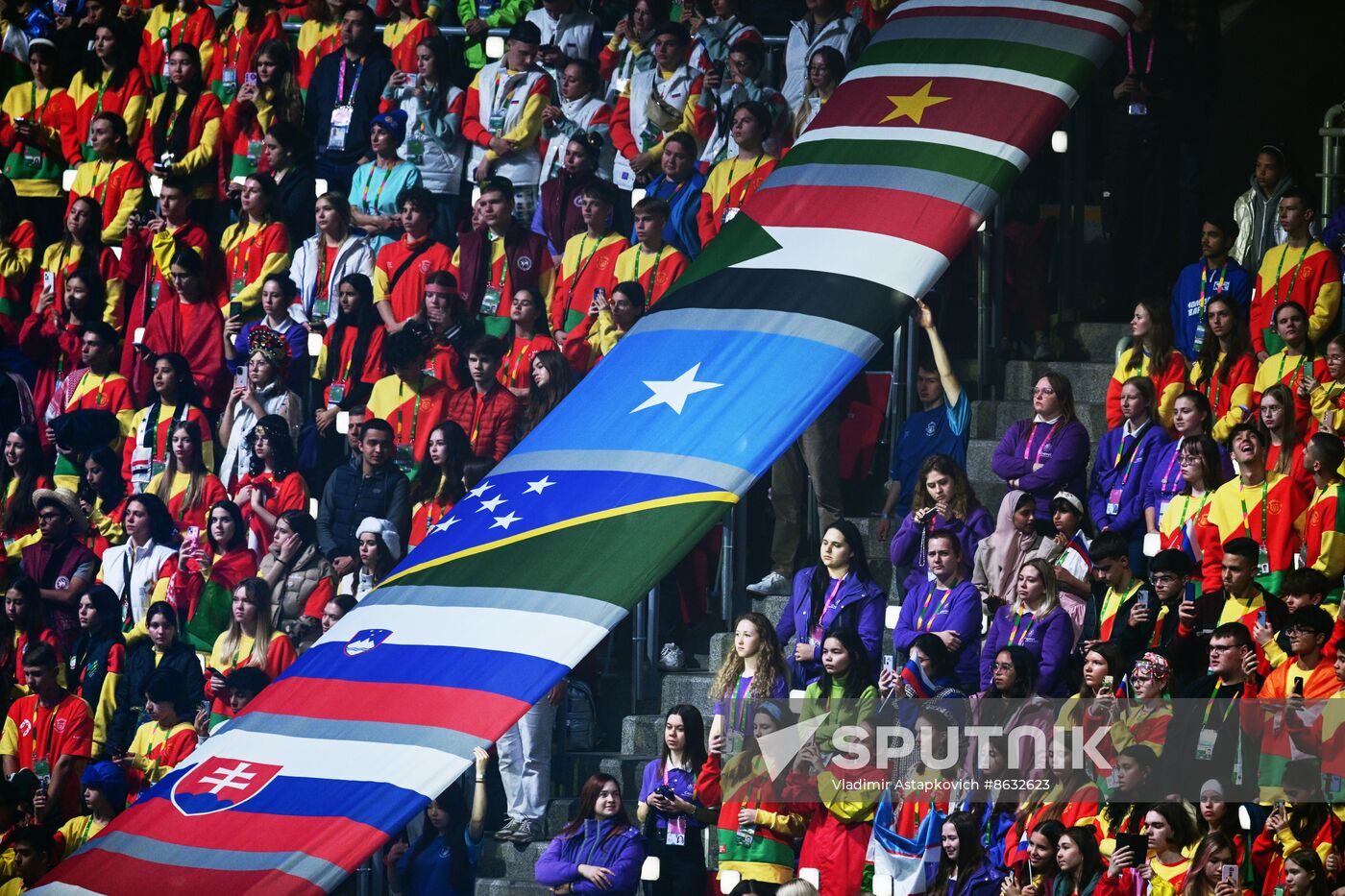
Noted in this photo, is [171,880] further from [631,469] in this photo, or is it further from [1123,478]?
[1123,478]

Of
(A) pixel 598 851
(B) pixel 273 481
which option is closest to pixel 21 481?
(B) pixel 273 481

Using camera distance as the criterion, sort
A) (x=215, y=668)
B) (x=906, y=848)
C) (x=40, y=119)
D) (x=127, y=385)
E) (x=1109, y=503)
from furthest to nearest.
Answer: (x=40, y=119)
(x=127, y=385)
(x=215, y=668)
(x=1109, y=503)
(x=906, y=848)

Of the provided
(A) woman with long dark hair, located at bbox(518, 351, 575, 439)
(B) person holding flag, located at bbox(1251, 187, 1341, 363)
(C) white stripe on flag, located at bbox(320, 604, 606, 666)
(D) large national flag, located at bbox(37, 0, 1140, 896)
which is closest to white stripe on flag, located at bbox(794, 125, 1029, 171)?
(D) large national flag, located at bbox(37, 0, 1140, 896)

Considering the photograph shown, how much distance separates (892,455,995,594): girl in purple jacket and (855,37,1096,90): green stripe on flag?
6.69ft

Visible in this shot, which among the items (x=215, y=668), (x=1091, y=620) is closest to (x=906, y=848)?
(x=1091, y=620)

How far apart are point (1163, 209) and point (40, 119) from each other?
569cm

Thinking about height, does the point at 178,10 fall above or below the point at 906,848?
above

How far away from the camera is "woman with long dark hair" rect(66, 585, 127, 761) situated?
9.52m

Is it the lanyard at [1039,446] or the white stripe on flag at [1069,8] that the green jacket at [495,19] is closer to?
the white stripe on flag at [1069,8]

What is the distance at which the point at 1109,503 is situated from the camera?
8.44m

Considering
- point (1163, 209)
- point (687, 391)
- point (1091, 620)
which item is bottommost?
point (1091, 620)

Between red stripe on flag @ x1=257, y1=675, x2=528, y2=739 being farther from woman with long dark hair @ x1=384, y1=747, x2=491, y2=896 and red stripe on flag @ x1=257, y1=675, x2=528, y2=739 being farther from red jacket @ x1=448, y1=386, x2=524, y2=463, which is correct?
red jacket @ x1=448, y1=386, x2=524, y2=463

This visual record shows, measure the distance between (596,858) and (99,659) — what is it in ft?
9.13

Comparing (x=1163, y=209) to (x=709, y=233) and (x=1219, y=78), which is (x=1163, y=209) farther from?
(x=709, y=233)
